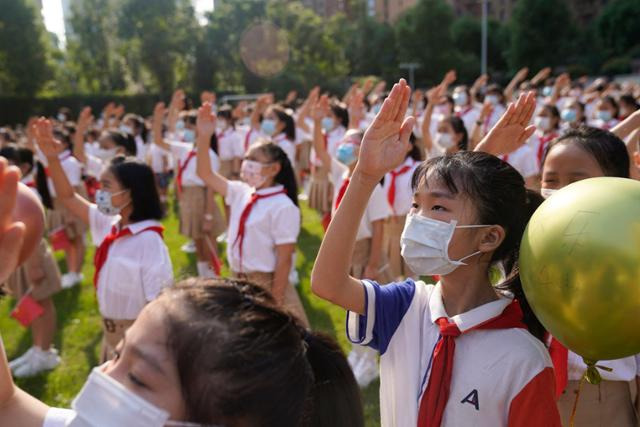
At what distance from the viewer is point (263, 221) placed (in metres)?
Result: 3.95

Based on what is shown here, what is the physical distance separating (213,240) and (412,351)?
530cm

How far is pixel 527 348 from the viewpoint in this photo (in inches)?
68.6

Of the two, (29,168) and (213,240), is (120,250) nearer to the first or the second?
(29,168)

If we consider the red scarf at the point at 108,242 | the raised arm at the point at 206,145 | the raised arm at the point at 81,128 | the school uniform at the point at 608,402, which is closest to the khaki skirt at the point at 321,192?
the raised arm at the point at 81,128

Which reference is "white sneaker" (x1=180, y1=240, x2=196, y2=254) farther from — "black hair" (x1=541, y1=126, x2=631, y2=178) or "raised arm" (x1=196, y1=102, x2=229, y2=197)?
"black hair" (x1=541, y1=126, x2=631, y2=178)

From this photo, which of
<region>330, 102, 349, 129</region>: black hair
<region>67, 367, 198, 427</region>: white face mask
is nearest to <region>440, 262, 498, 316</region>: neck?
<region>67, 367, 198, 427</region>: white face mask

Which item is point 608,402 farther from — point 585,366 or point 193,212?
point 193,212

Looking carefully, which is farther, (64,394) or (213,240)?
(213,240)

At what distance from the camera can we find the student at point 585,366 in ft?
7.22

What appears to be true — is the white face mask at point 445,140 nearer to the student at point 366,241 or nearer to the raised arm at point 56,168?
the student at point 366,241

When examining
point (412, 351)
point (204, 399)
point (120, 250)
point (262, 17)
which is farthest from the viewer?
point (262, 17)

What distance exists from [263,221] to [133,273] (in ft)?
3.05

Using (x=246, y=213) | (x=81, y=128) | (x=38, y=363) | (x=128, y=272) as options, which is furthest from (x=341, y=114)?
(x=128, y=272)

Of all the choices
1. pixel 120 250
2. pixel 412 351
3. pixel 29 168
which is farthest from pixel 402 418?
pixel 29 168
